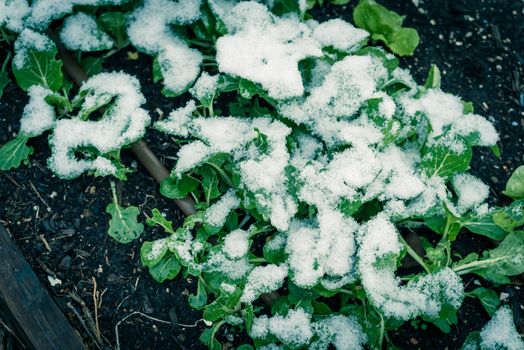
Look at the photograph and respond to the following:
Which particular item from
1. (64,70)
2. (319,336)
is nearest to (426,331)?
(319,336)

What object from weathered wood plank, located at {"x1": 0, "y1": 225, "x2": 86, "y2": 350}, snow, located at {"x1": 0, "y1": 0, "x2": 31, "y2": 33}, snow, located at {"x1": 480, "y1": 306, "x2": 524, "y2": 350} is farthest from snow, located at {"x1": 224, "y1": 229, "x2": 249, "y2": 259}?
snow, located at {"x1": 0, "y1": 0, "x2": 31, "y2": 33}

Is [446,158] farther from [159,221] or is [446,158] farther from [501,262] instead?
[159,221]

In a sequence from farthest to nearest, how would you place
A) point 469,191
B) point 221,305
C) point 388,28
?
point 388,28 → point 469,191 → point 221,305

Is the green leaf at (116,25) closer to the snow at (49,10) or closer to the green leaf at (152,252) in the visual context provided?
the snow at (49,10)

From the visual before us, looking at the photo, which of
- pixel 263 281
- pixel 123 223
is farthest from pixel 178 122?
pixel 263 281

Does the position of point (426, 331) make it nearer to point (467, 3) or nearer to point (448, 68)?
point (448, 68)

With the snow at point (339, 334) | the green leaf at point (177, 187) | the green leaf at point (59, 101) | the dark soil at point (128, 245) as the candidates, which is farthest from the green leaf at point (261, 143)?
the green leaf at point (59, 101)
